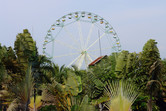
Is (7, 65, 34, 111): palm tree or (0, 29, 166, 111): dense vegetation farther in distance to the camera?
(0, 29, 166, 111): dense vegetation

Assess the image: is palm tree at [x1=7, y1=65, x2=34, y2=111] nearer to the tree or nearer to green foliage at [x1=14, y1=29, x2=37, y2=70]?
green foliage at [x1=14, y1=29, x2=37, y2=70]

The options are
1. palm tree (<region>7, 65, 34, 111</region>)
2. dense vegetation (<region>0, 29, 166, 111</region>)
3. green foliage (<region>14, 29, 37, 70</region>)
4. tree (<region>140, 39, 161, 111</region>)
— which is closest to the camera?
palm tree (<region>7, 65, 34, 111</region>)

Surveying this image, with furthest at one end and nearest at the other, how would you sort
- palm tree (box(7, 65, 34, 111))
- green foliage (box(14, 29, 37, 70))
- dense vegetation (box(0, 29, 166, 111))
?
green foliage (box(14, 29, 37, 70)) → dense vegetation (box(0, 29, 166, 111)) → palm tree (box(7, 65, 34, 111))

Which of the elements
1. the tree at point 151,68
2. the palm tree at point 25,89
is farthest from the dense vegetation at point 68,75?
the palm tree at point 25,89

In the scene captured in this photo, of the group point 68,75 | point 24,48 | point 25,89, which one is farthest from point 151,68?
point 25,89

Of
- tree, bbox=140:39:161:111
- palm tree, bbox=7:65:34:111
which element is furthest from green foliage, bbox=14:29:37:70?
tree, bbox=140:39:161:111

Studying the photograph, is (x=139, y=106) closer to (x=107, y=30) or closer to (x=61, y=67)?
(x=61, y=67)

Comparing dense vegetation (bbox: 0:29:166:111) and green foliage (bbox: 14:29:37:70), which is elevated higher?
green foliage (bbox: 14:29:37:70)

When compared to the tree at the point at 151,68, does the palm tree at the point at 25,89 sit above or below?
below

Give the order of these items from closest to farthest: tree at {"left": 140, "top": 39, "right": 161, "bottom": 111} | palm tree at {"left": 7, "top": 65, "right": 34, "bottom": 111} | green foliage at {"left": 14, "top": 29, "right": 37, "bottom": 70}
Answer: palm tree at {"left": 7, "top": 65, "right": 34, "bottom": 111}
green foliage at {"left": 14, "top": 29, "right": 37, "bottom": 70}
tree at {"left": 140, "top": 39, "right": 161, "bottom": 111}

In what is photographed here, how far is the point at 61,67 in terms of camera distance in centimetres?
2000

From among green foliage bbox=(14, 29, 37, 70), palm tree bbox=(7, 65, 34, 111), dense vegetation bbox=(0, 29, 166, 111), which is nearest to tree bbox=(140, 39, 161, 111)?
dense vegetation bbox=(0, 29, 166, 111)

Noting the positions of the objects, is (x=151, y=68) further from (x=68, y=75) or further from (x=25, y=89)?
(x=25, y=89)

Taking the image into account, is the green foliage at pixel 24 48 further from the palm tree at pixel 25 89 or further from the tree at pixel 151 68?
the tree at pixel 151 68
